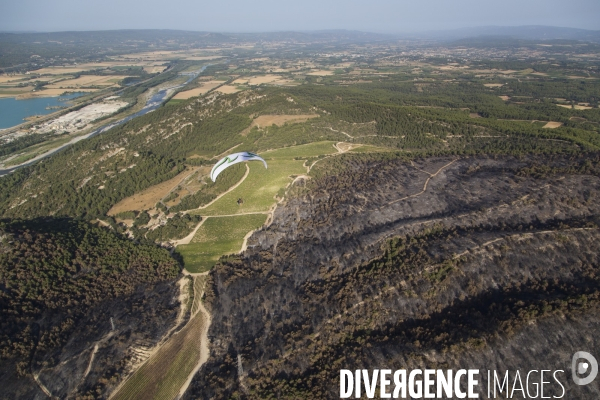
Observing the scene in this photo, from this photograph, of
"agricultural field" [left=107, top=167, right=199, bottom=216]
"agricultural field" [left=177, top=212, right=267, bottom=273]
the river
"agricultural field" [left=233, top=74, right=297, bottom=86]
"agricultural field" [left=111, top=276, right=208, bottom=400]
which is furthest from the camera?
"agricultural field" [left=233, top=74, right=297, bottom=86]

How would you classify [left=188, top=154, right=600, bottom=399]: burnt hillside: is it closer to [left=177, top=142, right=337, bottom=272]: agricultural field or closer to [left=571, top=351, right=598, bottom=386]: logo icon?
[left=571, top=351, right=598, bottom=386]: logo icon

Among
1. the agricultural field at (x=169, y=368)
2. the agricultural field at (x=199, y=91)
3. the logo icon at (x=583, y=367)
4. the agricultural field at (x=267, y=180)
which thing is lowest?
the agricultural field at (x=169, y=368)

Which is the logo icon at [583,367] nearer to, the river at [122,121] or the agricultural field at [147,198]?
the agricultural field at [147,198]

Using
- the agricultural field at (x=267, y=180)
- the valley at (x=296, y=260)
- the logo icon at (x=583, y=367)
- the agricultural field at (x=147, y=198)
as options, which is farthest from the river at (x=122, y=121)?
the logo icon at (x=583, y=367)

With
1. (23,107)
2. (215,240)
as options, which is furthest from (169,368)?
(23,107)

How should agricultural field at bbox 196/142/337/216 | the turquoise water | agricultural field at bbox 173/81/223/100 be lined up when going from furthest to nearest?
agricultural field at bbox 173/81/223/100
the turquoise water
agricultural field at bbox 196/142/337/216

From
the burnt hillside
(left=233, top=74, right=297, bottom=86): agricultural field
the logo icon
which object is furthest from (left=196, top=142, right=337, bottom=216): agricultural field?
(left=233, top=74, right=297, bottom=86): agricultural field

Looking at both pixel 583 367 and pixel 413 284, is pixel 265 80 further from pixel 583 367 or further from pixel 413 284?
pixel 583 367
